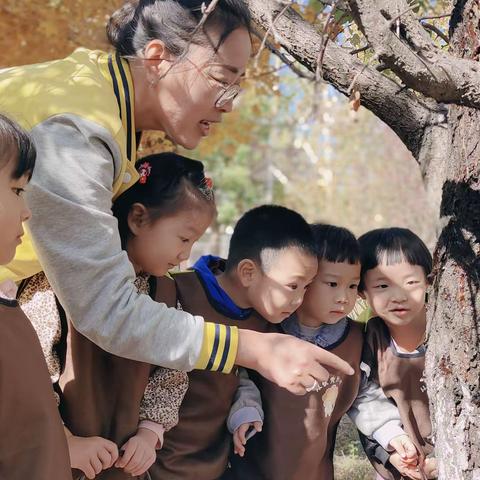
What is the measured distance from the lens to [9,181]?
77.9 inches

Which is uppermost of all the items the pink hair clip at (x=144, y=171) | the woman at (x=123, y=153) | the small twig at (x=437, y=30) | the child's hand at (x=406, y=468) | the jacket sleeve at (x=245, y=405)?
the small twig at (x=437, y=30)

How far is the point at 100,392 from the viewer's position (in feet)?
8.41

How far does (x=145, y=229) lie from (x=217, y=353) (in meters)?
0.58

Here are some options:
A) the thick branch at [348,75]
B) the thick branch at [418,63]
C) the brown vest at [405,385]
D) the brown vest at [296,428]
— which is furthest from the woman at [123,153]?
the brown vest at [405,385]

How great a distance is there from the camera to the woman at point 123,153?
6.95ft

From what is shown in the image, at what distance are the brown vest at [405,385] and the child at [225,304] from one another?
1.51ft

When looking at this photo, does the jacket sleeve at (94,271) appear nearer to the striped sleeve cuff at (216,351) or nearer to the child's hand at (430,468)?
the striped sleeve cuff at (216,351)

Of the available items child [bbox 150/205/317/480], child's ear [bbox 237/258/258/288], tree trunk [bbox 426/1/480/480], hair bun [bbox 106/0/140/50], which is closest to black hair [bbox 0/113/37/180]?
hair bun [bbox 106/0/140/50]

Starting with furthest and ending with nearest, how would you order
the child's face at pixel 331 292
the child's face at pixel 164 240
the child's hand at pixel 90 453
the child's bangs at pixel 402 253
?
the child's bangs at pixel 402 253 → the child's face at pixel 331 292 → the child's face at pixel 164 240 → the child's hand at pixel 90 453

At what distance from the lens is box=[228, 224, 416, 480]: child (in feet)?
9.84

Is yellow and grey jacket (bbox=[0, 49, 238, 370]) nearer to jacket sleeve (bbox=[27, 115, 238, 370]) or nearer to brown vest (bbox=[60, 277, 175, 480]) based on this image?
jacket sleeve (bbox=[27, 115, 238, 370])

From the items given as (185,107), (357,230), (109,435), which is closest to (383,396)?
(109,435)

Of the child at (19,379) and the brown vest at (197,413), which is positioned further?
the brown vest at (197,413)

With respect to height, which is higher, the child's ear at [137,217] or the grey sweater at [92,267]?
the grey sweater at [92,267]
